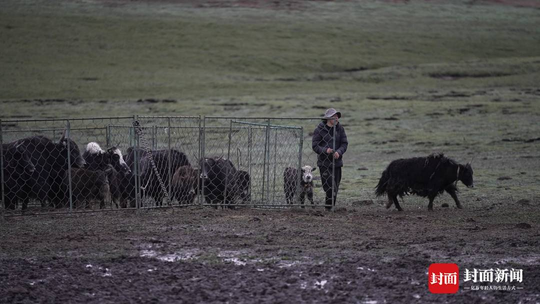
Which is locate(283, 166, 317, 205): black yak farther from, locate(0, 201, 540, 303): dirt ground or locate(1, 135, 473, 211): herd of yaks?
locate(0, 201, 540, 303): dirt ground

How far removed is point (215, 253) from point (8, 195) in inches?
206

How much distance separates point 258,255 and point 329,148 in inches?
146

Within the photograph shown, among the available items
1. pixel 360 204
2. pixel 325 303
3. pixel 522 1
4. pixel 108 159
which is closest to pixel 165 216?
pixel 108 159

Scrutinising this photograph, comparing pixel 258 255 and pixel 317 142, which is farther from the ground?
pixel 317 142

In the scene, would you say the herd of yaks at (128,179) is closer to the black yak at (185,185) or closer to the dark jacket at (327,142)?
the black yak at (185,185)

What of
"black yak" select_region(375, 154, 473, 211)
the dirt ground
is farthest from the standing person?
"black yak" select_region(375, 154, 473, 211)

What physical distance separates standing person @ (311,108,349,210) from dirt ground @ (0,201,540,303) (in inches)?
17.4

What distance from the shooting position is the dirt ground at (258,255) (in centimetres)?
755

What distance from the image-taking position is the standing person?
1258cm

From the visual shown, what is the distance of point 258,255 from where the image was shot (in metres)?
9.16

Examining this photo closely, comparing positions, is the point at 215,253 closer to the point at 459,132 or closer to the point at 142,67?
the point at 459,132

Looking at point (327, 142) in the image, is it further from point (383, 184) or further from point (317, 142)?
point (383, 184)

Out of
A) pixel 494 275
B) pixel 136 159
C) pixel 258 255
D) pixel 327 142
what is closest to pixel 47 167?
pixel 136 159

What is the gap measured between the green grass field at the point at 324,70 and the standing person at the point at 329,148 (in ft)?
7.60
